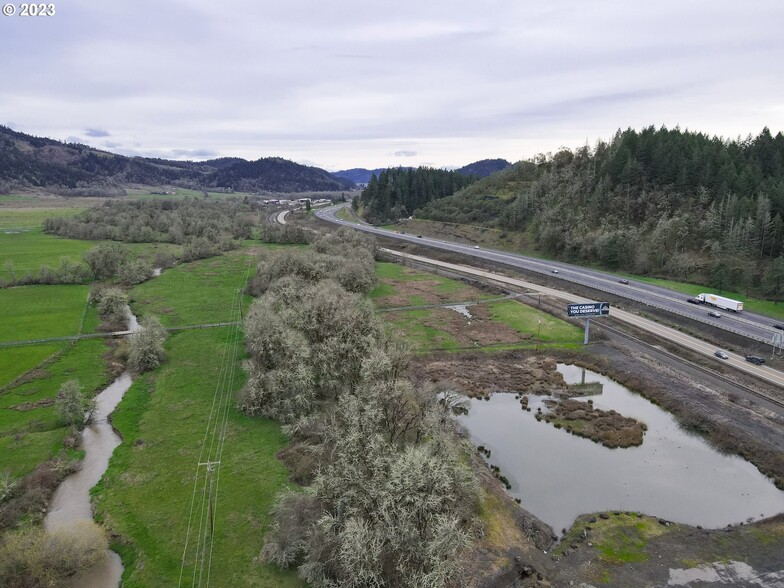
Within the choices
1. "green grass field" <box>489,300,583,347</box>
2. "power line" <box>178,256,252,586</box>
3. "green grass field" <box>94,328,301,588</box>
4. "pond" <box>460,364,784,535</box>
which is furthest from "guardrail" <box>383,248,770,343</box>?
"power line" <box>178,256,252,586</box>

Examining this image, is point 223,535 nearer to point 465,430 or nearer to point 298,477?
point 298,477

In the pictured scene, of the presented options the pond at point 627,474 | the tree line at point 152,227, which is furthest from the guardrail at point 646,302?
the tree line at point 152,227

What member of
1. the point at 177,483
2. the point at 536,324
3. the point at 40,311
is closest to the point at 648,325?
the point at 536,324

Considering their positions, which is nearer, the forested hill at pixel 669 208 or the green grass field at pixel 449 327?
the green grass field at pixel 449 327

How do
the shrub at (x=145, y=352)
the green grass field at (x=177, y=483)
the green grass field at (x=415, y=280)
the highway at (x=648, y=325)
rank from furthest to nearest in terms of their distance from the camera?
1. the green grass field at (x=415, y=280)
2. the shrub at (x=145, y=352)
3. the highway at (x=648, y=325)
4. the green grass field at (x=177, y=483)

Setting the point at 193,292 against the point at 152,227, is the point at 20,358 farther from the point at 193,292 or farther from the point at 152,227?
the point at 152,227

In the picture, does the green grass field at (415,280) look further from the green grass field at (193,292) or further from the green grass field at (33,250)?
the green grass field at (33,250)

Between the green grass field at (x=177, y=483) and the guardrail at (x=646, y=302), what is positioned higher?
the guardrail at (x=646, y=302)
